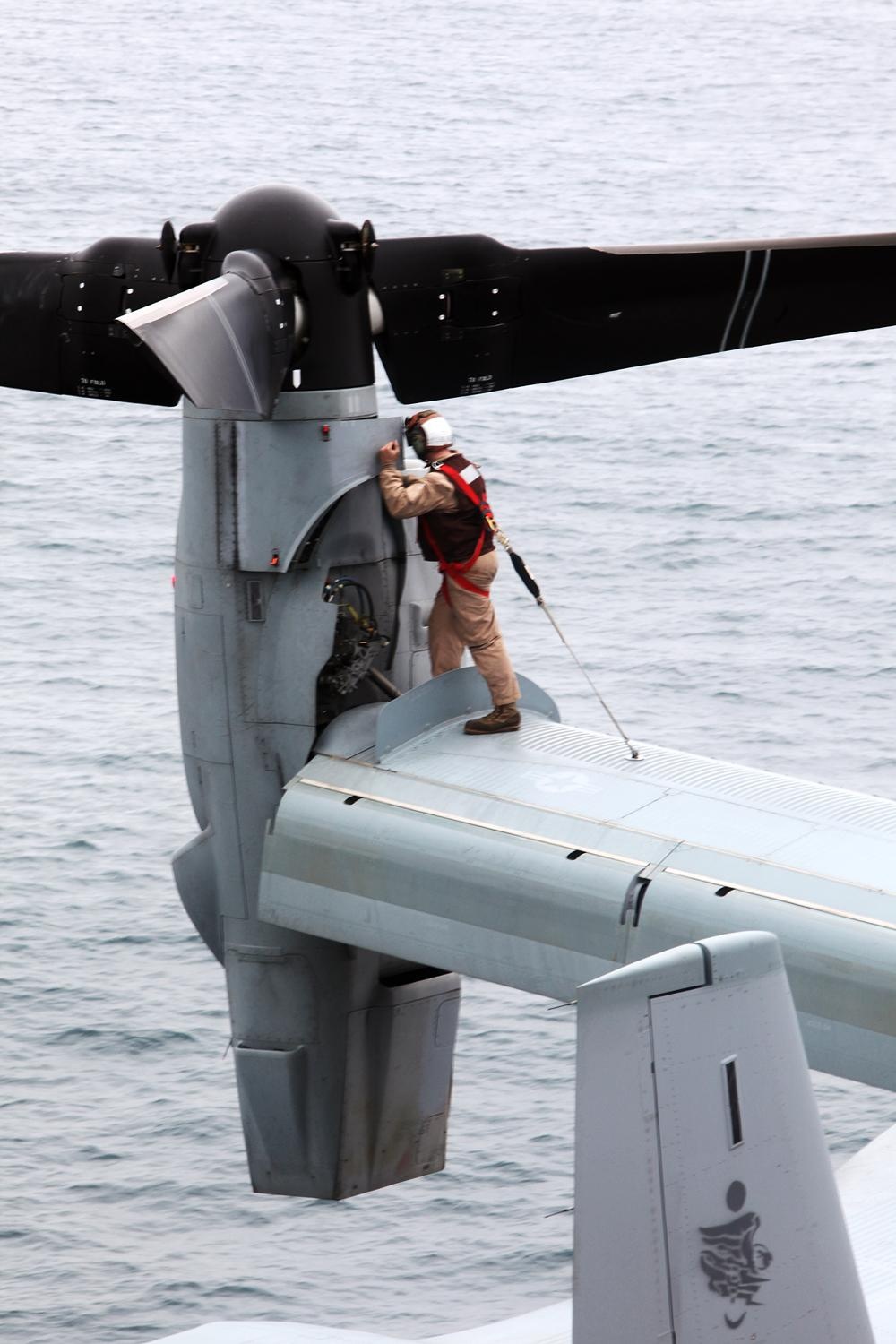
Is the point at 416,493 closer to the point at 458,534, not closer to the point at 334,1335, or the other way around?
the point at 458,534

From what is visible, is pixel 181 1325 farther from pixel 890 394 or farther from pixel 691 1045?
pixel 890 394

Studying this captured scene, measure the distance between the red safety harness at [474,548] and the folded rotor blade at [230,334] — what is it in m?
1.78

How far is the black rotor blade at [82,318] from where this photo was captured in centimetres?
1944

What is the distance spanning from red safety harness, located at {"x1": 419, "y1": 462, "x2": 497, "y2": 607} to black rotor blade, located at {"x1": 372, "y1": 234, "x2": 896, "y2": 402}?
3.33 ft

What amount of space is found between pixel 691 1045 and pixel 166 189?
63025mm

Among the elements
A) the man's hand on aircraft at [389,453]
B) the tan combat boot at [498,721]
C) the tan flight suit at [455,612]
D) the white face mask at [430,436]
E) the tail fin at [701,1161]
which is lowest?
the tail fin at [701,1161]

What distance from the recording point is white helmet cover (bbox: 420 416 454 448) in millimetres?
18547

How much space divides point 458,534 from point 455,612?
0.79 m

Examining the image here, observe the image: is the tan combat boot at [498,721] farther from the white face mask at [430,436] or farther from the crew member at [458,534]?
the white face mask at [430,436]

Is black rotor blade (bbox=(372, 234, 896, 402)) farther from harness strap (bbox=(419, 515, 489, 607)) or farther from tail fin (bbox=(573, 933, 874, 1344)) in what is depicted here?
tail fin (bbox=(573, 933, 874, 1344))

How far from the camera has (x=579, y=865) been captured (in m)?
16.4

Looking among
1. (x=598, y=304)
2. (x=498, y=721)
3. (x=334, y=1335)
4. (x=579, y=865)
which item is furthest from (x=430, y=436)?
(x=334, y=1335)

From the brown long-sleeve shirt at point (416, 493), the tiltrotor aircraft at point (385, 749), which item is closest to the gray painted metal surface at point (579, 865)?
the tiltrotor aircraft at point (385, 749)

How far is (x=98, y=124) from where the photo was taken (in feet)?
256
